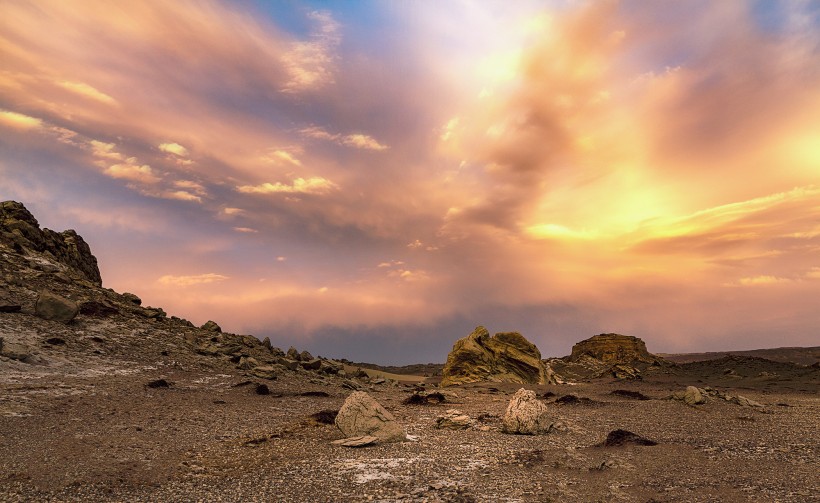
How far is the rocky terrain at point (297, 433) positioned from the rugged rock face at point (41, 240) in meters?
1.63

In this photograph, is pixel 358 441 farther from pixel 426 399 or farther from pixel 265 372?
pixel 265 372

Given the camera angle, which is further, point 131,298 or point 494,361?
point 494,361

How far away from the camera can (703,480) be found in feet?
54.9

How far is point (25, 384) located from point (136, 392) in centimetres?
552

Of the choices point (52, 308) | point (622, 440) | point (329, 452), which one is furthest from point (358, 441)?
point (52, 308)

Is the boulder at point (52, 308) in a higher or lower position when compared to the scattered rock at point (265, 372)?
higher

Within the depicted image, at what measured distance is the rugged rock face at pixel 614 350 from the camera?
83875 mm

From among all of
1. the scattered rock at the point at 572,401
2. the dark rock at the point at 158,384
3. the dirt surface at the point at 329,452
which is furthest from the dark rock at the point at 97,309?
the scattered rock at the point at 572,401

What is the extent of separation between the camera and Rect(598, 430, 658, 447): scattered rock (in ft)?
72.2

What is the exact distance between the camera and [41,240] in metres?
51.0

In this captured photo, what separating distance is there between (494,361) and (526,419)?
34.9 m

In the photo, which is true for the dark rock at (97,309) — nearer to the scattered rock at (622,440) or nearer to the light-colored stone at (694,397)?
the scattered rock at (622,440)

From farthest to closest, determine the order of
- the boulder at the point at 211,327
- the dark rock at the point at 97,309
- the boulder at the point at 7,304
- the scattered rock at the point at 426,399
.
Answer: the boulder at the point at 211,327, the dark rock at the point at 97,309, the scattered rock at the point at 426,399, the boulder at the point at 7,304

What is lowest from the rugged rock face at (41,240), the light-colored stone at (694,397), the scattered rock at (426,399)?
the scattered rock at (426,399)
